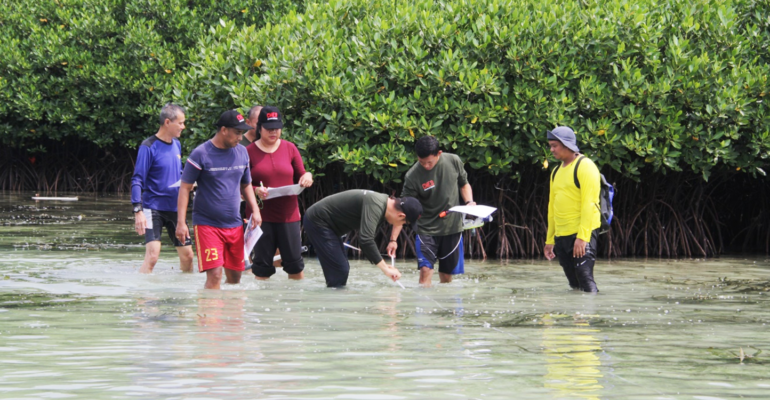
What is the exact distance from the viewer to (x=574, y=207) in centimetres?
937

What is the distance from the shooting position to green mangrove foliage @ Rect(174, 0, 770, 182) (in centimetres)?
1231

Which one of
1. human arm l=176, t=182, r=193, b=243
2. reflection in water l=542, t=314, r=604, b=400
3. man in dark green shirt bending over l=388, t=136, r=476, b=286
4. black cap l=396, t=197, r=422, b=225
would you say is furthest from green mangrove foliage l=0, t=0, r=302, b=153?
reflection in water l=542, t=314, r=604, b=400

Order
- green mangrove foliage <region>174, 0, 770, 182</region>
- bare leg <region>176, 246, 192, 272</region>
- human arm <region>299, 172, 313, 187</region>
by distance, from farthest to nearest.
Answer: green mangrove foliage <region>174, 0, 770, 182</region> → bare leg <region>176, 246, 192, 272</region> → human arm <region>299, 172, 313, 187</region>

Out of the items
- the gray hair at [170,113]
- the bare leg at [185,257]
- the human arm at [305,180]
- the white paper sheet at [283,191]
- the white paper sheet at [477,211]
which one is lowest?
the bare leg at [185,257]

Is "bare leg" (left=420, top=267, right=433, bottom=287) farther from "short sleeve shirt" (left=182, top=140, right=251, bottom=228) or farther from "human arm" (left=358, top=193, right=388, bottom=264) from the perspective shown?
"short sleeve shirt" (left=182, top=140, right=251, bottom=228)

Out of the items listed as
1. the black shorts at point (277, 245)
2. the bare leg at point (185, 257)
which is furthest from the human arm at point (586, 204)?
the bare leg at point (185, 257)

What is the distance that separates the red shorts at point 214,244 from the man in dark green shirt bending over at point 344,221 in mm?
783

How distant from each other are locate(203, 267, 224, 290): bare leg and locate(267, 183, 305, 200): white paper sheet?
3.34ft

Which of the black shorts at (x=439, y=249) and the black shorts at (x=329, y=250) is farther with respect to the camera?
the black shorts at (x=439, y=249)

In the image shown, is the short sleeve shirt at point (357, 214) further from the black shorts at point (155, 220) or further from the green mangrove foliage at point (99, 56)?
the green mangrove foliage at point (99, 56)

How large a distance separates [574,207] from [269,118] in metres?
2.80

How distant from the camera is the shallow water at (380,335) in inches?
221

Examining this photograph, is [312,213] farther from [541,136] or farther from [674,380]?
[674,380]

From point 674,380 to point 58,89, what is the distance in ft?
74.0
